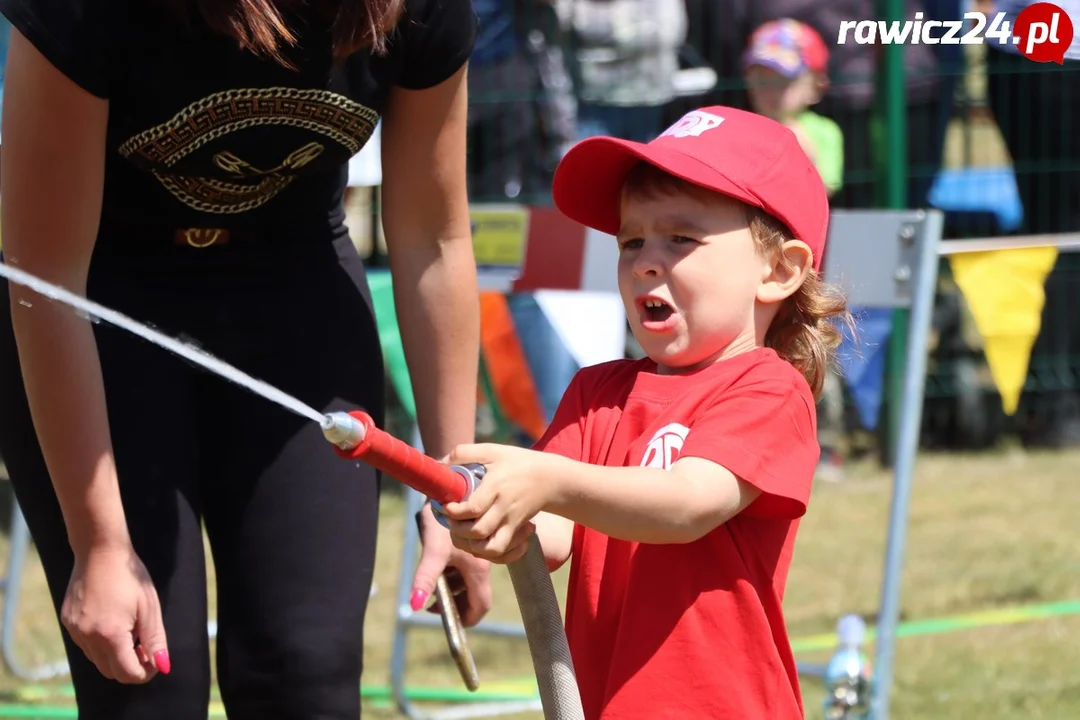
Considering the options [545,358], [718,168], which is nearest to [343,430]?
[718,168]

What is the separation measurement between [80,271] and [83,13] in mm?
326

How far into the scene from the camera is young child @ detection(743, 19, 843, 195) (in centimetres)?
646

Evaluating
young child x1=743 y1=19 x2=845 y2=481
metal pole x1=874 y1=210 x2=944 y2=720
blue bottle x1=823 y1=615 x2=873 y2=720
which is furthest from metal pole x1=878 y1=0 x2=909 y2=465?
blue bottle x1=823 y1=615 x2=873 y2=720

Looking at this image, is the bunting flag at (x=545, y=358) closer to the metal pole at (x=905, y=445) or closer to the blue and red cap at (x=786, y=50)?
the metal pole at (x=905, y=445)

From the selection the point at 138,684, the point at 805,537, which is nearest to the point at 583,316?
the point at 805,537

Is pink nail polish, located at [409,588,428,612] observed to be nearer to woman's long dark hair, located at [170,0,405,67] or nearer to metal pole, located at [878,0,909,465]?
woman's long dark hair, located at [170,0,405,67]

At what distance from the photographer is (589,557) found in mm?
1920

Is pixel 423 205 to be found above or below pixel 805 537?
above

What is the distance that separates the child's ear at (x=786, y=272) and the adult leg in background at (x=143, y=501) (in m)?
0.83

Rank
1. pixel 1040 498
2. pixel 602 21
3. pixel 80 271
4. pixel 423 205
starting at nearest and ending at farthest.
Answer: pixel 80 271 < pixel 423 205 < pixel 1040 498 < pixel 602 21

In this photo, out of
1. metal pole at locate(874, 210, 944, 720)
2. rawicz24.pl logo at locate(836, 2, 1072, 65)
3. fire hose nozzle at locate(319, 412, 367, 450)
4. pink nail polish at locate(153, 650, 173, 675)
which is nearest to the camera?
fire hose nozzle at locate(319, 412, 367, 450)

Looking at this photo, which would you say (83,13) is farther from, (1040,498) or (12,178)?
(1040,498)

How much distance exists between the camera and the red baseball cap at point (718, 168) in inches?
74.6

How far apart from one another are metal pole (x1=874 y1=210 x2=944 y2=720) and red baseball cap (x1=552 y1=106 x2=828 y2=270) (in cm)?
156
